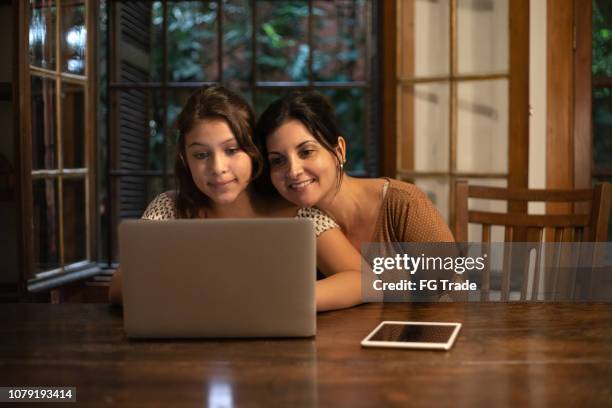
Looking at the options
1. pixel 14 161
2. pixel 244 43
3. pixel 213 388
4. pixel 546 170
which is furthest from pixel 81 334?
pixel 244 43

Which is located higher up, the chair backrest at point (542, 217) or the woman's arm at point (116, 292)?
the chair backrest at point (542, 217)

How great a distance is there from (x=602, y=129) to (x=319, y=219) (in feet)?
6.08

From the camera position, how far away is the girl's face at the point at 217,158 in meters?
1.59

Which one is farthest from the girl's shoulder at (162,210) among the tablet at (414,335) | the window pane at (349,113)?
the window pane at (349,113)

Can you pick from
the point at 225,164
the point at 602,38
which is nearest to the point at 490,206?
the point at 602,38

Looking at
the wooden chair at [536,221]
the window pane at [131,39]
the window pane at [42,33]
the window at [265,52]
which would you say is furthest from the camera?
the window at [265,52]

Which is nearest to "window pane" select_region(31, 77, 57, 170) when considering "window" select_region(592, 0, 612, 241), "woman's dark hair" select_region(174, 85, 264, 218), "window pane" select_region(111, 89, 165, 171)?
"window pane" select_region(111, 89, 165, 171)

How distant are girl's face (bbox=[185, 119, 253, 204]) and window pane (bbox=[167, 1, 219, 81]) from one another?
3.90 m

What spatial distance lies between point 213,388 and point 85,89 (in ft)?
8.50

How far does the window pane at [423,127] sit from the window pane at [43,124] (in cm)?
140

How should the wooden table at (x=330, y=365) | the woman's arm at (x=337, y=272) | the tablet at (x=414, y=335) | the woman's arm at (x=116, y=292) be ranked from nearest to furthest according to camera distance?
the wooden table at (x=330, y=365) < the tablet at (x=414, y=335) < the woman's arm at (x=337, y=272) < the woman's arm at (x=116, y=292)

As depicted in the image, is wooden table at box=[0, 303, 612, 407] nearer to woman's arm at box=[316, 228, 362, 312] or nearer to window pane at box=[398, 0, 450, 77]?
woman's arm at box=[316, 228, 362, 312]

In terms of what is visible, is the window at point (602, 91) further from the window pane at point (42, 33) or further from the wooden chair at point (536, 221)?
the window pane at point (42, 33)

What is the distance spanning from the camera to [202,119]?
5.32 ft
